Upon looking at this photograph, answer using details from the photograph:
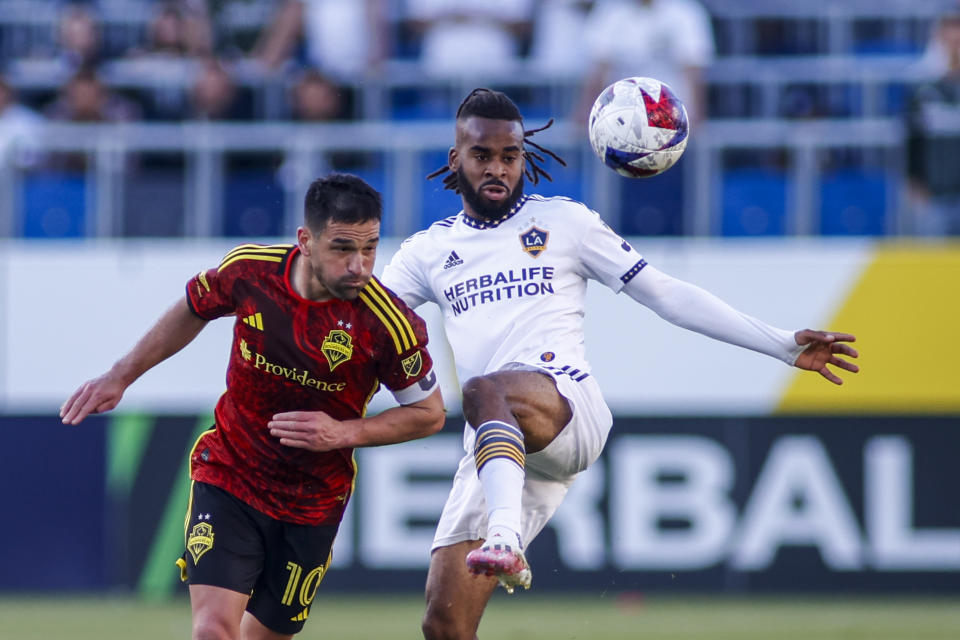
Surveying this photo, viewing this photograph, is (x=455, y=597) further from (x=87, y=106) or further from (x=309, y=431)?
(x=87, y=106)

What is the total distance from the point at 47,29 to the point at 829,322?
24.7 feet

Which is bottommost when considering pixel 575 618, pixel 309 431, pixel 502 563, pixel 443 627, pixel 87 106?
pixel 575 618

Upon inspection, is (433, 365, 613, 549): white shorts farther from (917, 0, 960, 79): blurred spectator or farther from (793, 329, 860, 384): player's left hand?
(917, 0, 960, 79): blurred spectator

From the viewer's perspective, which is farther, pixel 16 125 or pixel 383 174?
pixel 16 125

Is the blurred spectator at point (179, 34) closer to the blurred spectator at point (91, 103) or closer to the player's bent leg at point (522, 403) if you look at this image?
the blurred spectator at point (91, 103)

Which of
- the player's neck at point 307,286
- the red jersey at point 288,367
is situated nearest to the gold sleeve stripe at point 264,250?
the red jersey at point 288,367

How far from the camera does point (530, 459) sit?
22.6 ft

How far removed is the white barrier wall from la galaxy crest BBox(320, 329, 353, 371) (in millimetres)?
→ 6001

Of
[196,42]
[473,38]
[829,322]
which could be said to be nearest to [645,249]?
[829,322]

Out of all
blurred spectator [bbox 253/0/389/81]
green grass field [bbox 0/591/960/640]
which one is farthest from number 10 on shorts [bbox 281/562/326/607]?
blurred spectator [bbox 253/0/389/81]

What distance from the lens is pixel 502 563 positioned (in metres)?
5.99

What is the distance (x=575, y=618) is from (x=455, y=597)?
4599 millimetres

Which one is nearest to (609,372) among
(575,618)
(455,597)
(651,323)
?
(651,323)

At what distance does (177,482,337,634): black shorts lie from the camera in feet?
20.7
